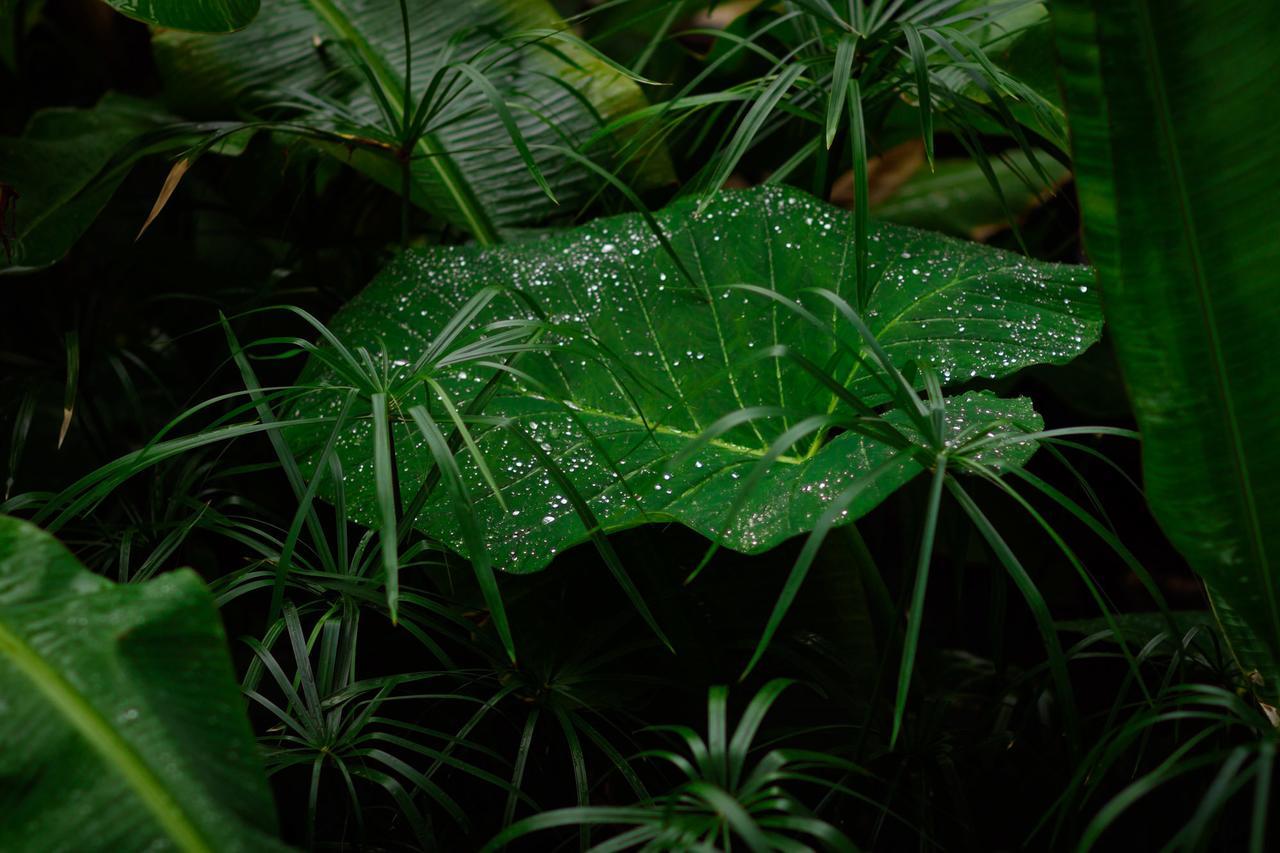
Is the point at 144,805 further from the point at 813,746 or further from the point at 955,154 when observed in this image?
the point at 955,154

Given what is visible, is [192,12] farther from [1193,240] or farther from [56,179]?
[1193,240]

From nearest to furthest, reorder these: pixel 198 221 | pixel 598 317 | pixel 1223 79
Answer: pixel 1223 79 < pixel 598 317 < pixel 198 221

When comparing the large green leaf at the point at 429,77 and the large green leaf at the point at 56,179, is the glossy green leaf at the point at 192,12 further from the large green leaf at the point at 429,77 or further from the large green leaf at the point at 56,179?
the large green leaf at the point at 429,77

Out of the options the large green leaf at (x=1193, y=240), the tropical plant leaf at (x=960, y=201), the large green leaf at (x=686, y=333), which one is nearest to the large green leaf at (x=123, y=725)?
the large green leaf at (x=686, y=333)

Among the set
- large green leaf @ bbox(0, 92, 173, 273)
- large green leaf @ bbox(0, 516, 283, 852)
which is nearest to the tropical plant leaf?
large green leaf @ bbox(0, 92, 173, 273)

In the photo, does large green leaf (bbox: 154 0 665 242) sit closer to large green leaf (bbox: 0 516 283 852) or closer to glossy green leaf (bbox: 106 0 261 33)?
glossy green leaf (bbox: 106 0 261 33)

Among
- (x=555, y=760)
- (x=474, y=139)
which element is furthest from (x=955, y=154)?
(x=555, y=760)
